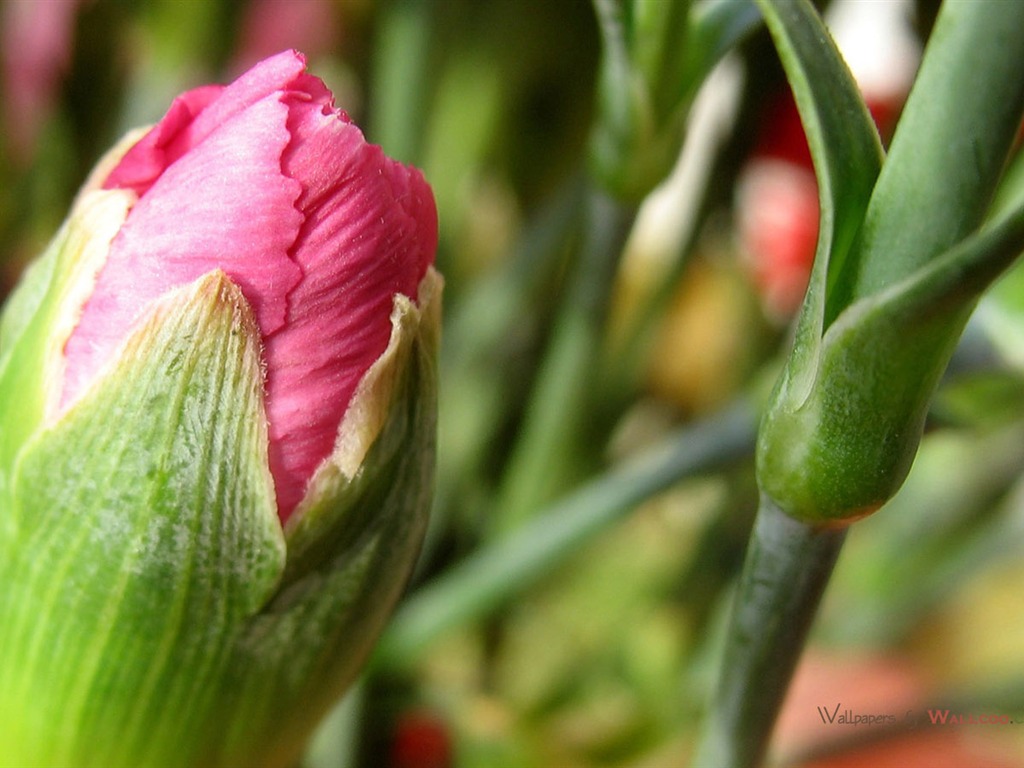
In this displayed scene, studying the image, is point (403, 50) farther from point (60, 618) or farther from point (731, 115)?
point (60, 618)

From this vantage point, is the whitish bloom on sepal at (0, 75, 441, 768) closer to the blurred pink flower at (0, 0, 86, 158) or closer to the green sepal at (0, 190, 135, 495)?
the green sepal at (0, 190, 135, 495)

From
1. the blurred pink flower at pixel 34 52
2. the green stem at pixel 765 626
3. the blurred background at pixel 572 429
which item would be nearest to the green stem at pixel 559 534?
the blurred background at pixel 572 429

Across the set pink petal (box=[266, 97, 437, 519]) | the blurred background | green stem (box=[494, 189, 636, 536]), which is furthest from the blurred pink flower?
pink petal (box=[266, 97, 437, 519])

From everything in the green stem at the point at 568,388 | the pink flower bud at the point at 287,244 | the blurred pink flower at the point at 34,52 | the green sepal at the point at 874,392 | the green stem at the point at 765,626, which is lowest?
the green stem at the point at 765,626

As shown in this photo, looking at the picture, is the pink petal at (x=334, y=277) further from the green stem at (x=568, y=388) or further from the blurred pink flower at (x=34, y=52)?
the blurred pink flower at (x=34, y=52)

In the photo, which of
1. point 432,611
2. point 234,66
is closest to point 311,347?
point 432,611

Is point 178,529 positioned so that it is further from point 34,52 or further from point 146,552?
point 34,52
